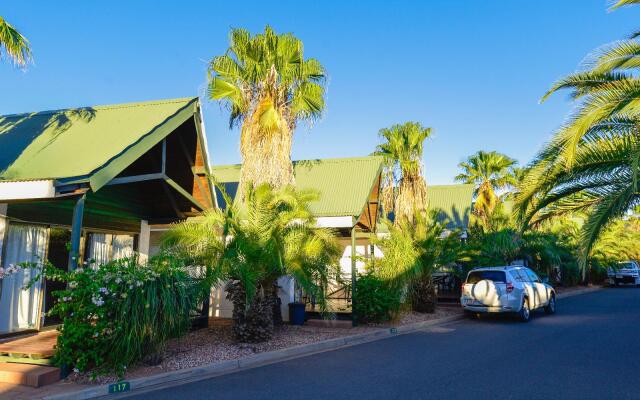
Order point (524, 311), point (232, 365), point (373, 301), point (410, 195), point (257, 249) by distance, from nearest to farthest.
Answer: point (232, 365)
point (257, 249)
point (373, 301)
point (524, 311)
point (410, 195)

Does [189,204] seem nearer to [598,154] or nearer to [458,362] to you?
[458,362]

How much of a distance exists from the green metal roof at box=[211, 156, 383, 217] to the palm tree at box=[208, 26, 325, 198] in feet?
5.81

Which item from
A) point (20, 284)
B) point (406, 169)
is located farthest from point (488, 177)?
point (20, 284)

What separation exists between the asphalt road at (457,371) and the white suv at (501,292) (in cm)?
254

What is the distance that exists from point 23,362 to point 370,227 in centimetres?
1270

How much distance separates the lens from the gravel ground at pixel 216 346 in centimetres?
817

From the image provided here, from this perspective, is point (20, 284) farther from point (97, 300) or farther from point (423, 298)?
point (423, 298)

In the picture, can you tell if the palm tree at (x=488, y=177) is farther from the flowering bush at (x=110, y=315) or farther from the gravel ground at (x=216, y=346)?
the flowering bush at (x=110, y=315)

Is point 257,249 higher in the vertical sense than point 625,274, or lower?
higher

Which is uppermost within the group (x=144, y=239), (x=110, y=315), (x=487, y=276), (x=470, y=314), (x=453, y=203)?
(x=453, y=203)

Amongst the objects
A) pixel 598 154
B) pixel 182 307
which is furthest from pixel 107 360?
pixel 598 154

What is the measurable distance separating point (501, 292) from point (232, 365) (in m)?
10.2

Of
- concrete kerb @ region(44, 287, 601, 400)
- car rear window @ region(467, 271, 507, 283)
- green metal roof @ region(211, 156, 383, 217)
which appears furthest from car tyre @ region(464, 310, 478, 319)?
green metal roof @ region(211, 156, 383, 217)

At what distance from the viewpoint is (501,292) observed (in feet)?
51.6
